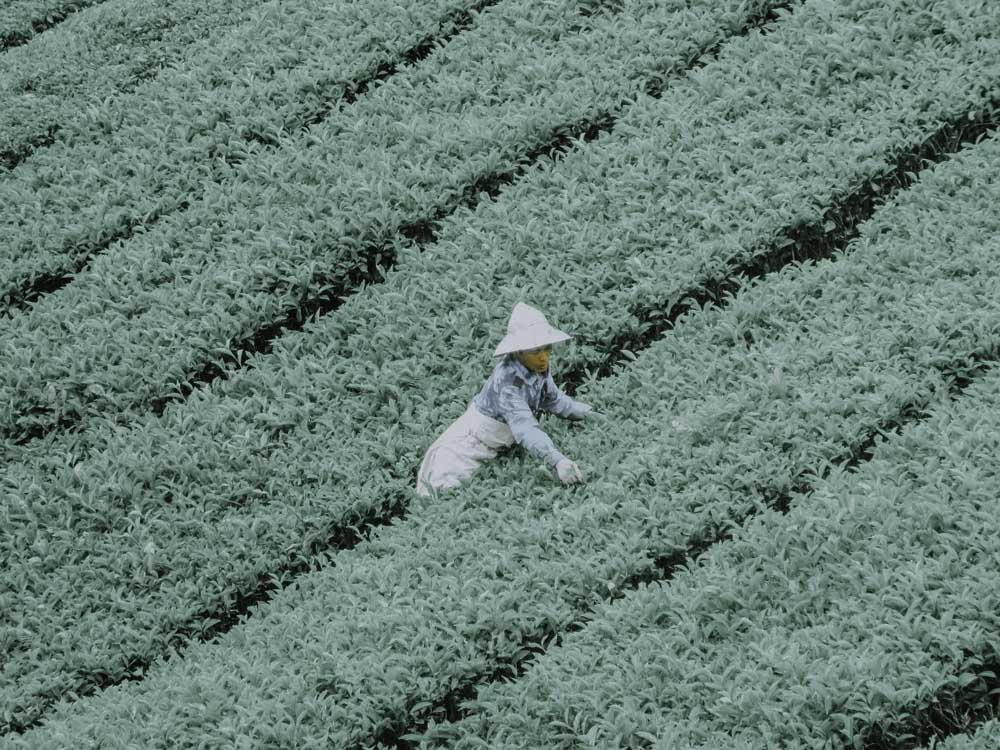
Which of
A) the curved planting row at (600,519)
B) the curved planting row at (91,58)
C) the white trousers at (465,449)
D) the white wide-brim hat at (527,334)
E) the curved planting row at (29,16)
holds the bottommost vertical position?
the curved planting row at (600,519)

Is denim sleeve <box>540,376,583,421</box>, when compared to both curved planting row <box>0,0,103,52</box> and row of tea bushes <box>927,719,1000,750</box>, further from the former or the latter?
curved planting row <box>0,0,103,52</box>

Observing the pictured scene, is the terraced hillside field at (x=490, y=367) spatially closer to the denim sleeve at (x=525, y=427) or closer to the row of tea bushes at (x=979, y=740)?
the row of tea bushes at (x=979, y=740)

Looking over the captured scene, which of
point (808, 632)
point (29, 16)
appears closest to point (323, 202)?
point (808, 632)

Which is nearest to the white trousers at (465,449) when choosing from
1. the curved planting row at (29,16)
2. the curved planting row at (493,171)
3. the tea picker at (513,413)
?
the tea picker at (513,413)

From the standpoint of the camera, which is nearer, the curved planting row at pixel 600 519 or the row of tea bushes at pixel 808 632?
the row of tea bushes at pixel 808 632

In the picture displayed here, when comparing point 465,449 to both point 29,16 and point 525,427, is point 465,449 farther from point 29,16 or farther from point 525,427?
point 29,16

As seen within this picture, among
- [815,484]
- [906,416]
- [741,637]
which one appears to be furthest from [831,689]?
[906,416]
